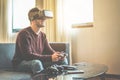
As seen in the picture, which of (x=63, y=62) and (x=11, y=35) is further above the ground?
(x=11, y=35)

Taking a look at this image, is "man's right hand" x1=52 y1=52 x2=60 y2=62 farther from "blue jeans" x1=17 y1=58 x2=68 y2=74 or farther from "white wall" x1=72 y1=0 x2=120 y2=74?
"white wall" x1=72 y1=0 x2=120 y2=74

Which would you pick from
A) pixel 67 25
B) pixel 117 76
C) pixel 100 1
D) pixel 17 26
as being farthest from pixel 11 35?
pixel 117 76

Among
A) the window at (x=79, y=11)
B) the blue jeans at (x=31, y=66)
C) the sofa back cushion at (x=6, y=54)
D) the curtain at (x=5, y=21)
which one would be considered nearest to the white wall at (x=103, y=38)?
the window at (x=79, y=11)

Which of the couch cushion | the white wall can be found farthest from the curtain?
the couch cushion

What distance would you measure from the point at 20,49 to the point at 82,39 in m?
1.85

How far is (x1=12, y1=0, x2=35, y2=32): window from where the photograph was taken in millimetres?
4129

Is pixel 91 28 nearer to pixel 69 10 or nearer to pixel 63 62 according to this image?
pixel 69 10

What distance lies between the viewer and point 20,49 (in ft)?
8.83

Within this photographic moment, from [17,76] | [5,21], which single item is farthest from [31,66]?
[5,21]

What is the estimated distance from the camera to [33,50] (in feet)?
9.21

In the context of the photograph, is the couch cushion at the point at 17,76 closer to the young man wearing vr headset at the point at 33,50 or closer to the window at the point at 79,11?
the young man wearing vr headset at the point at 33,50

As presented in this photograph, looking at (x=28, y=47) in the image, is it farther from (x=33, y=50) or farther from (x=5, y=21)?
(x=5, y=21)

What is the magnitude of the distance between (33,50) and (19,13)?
1.59m

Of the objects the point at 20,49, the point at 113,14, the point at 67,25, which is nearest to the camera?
the point at 20,49
